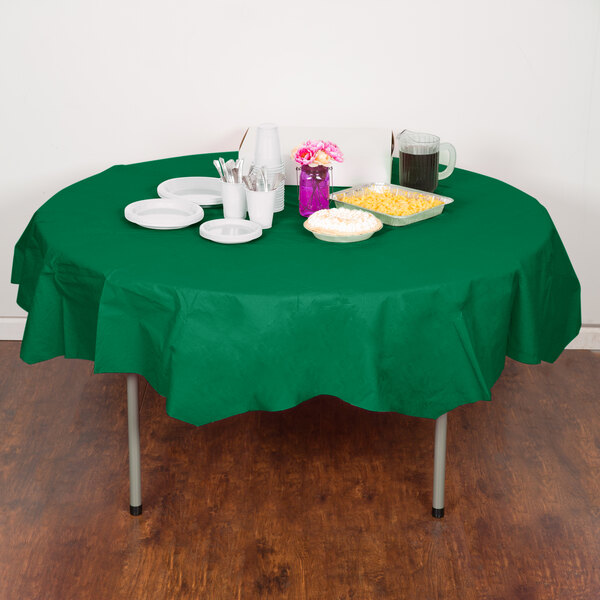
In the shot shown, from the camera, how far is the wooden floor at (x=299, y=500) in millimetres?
2133

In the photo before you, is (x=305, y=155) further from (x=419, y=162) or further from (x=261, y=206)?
(x=419, y=162)

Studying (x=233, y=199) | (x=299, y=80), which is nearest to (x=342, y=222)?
(x=233, y=199)

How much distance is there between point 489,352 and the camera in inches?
81.2

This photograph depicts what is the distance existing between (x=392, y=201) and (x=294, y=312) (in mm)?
674

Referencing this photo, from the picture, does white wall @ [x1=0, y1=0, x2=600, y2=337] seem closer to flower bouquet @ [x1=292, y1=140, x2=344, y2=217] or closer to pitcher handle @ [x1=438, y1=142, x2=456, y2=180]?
pitcher handle @ [x1=438, y1=142, x2=456, y2=180]

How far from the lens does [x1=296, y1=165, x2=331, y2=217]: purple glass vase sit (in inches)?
93.0

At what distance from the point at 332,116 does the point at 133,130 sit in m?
0.81

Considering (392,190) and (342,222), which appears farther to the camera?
(392,190)

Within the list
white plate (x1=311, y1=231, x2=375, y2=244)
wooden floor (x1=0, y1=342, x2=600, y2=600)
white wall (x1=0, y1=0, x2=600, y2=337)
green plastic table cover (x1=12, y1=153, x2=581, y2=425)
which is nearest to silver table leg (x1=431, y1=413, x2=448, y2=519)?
wooden floor (x1=0, y1=342, x2=600, y2=600)

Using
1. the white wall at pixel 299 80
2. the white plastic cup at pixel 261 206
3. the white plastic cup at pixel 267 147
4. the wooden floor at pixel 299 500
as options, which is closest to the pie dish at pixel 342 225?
the white plastic cup at pixel 261 206

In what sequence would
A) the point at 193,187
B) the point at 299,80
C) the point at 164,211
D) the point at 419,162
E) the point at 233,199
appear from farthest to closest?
the point at 299,80, the point at 193,187, the point at 419,162, the point at 164,211, the point at 233,199

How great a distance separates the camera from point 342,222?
2197 millimetres

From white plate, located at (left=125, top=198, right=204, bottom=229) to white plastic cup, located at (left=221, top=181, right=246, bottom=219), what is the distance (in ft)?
0.26

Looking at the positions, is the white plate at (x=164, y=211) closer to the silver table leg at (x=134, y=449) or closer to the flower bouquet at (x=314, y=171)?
the flower bouquet at (x=314, y=171)
